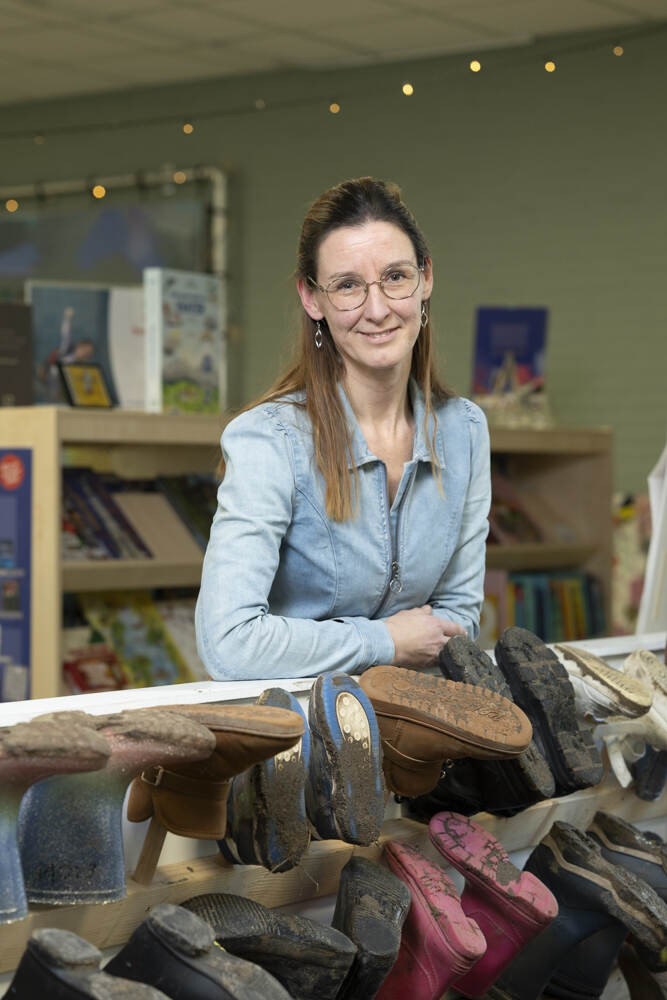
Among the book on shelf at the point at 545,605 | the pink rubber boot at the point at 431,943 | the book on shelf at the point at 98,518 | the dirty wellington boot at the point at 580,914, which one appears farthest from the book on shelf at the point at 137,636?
the pink rubber boot at the point at 431,943

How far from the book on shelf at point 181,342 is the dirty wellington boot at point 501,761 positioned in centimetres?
218

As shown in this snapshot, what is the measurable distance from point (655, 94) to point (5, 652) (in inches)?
151

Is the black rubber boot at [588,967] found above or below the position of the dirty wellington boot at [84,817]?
below

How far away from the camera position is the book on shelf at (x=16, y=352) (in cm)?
366

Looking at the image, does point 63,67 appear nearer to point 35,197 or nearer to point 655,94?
point 35,197

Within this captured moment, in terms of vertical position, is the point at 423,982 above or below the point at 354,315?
below

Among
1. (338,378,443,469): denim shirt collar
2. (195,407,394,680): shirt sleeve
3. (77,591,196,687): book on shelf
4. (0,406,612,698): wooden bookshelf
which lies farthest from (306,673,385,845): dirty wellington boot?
(77,591,196,687): book on shelf

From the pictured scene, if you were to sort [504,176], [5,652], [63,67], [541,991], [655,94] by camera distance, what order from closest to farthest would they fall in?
1. [541,991]
2. [5,652]
3. [655,94]
4. [504,176]
5. [63,67]

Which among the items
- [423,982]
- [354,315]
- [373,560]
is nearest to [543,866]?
[423,982]

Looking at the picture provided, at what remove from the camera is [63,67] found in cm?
671

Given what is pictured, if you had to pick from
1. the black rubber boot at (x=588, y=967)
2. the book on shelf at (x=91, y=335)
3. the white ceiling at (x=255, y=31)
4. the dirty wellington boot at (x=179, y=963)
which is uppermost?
the white ceiling at (x=255, y=31)

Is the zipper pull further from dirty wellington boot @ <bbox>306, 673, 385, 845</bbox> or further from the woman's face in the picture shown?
dirty wellington boot @ <bbox>306, 673, 385, 845</bbox>

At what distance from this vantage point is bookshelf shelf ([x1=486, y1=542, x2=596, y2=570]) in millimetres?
4797

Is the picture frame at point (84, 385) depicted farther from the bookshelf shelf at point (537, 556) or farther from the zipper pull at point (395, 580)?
the zipper pull at point (395, 580)
